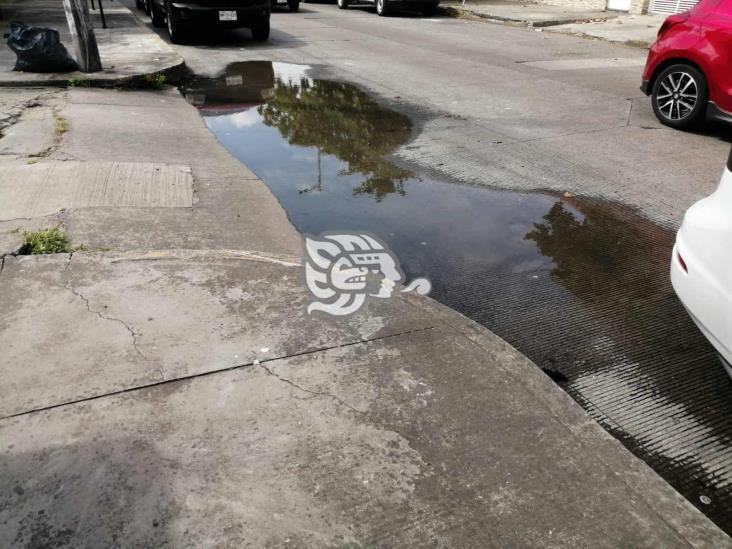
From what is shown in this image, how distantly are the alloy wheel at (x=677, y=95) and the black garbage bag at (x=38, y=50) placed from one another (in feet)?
27.6

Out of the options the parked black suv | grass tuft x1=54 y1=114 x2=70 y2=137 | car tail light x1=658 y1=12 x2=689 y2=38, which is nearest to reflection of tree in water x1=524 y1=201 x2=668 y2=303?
car tail light x1=658 y1=12 x2=689 y2=38

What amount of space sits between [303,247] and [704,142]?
554 centimetres

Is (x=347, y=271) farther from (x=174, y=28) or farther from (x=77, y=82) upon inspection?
(x=174, y=28)

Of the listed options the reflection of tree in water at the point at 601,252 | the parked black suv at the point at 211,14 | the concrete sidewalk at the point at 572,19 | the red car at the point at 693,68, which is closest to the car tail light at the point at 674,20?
the red car at the point at 693,68

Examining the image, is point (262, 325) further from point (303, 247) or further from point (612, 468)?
point (612, 468)

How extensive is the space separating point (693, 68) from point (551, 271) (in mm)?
4665

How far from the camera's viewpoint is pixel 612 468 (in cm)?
260

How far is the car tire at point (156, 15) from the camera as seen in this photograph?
15453mm

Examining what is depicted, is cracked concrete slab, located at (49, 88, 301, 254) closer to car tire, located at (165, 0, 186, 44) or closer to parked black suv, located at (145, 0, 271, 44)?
parked black suv, located at (145, 0, 271, 44)

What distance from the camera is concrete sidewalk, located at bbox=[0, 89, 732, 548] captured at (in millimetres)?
2293

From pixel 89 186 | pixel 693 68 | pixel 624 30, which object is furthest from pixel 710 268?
pixel 624 30

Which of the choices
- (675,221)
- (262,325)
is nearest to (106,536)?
(262,325)

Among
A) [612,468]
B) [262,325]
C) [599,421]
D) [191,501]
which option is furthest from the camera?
[262,325]

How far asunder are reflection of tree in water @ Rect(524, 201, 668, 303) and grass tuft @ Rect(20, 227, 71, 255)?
3450 mm
